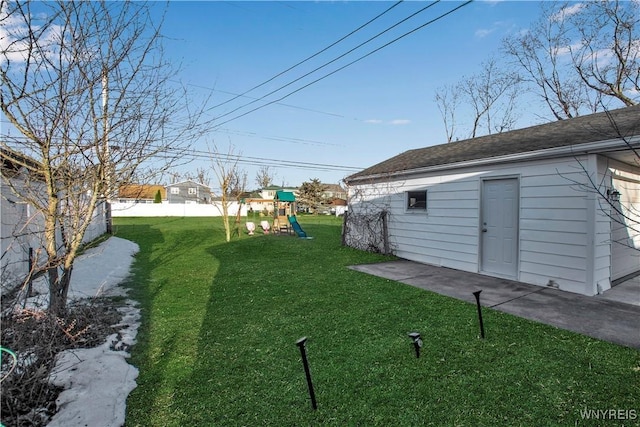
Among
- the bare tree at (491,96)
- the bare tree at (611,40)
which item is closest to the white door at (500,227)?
the bare tree at (611,40)

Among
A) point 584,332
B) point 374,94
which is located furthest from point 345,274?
point 374,94

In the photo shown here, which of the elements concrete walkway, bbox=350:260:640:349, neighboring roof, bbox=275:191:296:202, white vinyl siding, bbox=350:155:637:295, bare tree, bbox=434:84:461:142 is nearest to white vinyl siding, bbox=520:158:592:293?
white vinyl siding, bbox=350:155:637:295

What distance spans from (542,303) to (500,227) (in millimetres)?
2038

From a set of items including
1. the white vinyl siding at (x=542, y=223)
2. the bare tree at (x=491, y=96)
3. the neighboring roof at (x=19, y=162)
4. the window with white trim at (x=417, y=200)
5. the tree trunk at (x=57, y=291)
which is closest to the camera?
the neighboring roof at (x=19, y=162)

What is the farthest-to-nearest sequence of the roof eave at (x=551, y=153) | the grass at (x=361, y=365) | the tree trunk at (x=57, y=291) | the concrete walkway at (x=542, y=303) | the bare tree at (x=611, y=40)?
the bare tree at (x=611, y=40) → the roof eave at (x=551, y=153) → the concrete walkway at (x=542, y=303) → the tree trunk at (x=57, y=291) → the grass at (x=361, y=365)

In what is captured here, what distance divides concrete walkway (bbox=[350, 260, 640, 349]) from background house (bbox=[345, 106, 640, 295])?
425 mm

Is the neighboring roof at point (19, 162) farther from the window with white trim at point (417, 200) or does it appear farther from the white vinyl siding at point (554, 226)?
the window with white trim at point (417, 200)

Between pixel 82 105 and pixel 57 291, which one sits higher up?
pixel 82 105

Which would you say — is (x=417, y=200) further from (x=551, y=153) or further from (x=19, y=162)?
(x=19, y=162)

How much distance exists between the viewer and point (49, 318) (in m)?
2.96

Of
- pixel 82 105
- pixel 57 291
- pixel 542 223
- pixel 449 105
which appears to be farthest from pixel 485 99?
pixel 57 291

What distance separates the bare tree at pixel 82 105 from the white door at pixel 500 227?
5752mm

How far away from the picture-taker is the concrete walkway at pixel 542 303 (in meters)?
3.55

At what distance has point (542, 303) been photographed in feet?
14.7
